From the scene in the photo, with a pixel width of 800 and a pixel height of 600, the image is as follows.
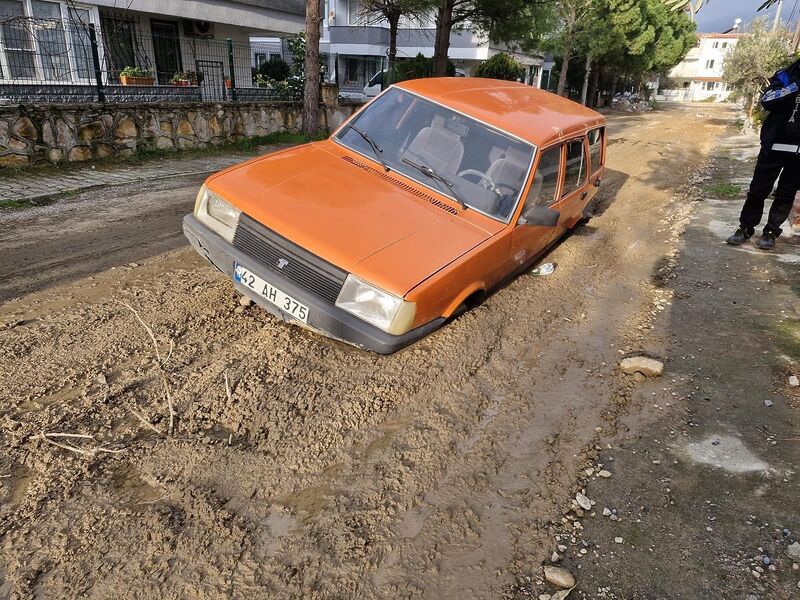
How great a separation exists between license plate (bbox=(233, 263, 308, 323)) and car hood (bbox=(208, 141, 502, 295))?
35 cm

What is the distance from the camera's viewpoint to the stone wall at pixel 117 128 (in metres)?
9.38

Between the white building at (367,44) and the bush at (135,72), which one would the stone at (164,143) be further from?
the white building at (367,44)

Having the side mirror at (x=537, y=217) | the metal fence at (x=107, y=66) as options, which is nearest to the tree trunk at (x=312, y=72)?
the metal fence at (x=107, y=66)

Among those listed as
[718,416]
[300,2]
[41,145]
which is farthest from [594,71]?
[718,416]

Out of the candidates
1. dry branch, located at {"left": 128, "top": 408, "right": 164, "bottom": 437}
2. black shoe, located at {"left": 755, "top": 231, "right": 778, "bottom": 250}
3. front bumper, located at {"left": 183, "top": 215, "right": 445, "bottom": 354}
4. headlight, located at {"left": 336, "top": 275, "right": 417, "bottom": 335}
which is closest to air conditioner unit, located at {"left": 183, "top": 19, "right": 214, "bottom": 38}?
front bumper, located at {"left": 183, "top": 215, "right": 445, "bottom": 354}

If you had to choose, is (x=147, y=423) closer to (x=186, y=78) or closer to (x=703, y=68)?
(x=186, y=78)

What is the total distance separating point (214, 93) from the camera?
13.8 metres

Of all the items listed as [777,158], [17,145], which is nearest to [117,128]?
[17,145]

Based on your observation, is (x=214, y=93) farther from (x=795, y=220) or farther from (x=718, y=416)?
(x=718, y=416)

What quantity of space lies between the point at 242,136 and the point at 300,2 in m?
10.1

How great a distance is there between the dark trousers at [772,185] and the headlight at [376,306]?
18.7ft

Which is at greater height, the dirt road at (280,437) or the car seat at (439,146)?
the car seat at (439,146)

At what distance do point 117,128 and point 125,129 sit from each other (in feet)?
0.58

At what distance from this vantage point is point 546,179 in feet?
16.5
